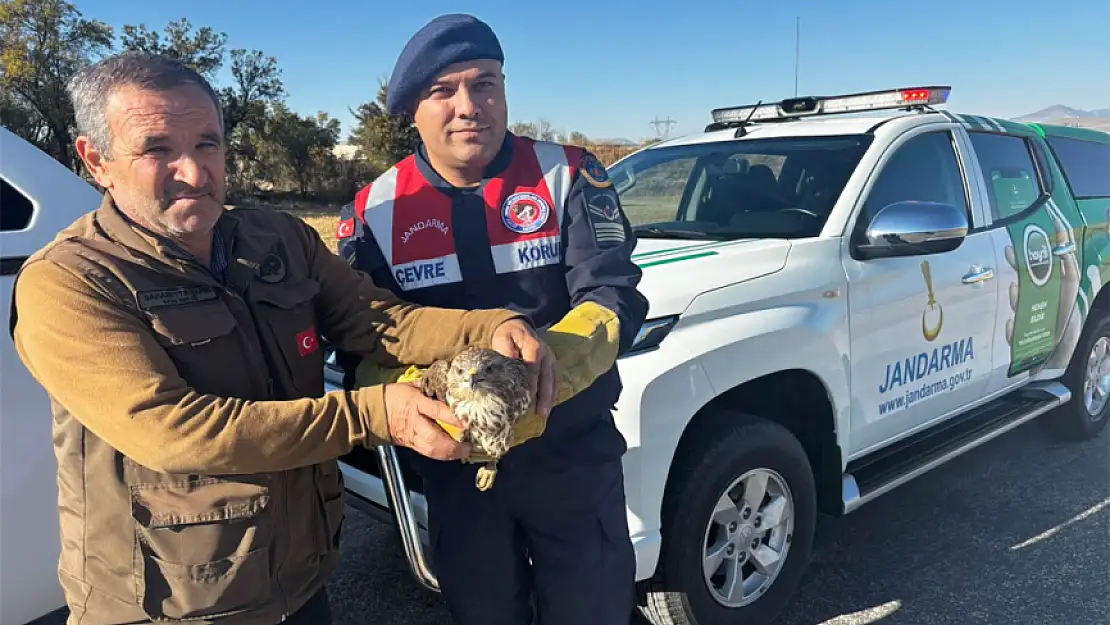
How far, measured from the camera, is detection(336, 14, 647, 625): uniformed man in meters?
1.86

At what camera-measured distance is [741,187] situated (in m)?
3.61

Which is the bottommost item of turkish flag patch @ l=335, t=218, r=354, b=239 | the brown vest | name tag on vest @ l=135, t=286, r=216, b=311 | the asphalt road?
the asphalt road

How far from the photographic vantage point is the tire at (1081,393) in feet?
15.1

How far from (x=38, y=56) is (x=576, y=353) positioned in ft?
118

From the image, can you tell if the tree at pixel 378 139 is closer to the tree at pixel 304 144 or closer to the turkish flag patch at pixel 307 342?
the tree at pixel 304 144

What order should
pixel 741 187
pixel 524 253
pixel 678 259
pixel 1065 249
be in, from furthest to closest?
pixel 1065 249 → pixel 741 187 → pixel 678 259 → pixel 524 253

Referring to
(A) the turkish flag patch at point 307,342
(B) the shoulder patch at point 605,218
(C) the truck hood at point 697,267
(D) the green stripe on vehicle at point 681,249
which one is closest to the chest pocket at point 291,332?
(A) the turkish flag patch at point 307,342

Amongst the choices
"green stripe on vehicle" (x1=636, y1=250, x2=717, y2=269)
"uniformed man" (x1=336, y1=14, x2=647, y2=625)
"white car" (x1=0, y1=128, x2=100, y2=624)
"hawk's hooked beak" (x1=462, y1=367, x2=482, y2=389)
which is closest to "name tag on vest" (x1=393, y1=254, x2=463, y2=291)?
"uniformed man" (x1=336, y1=14, x2=647, y2=625)

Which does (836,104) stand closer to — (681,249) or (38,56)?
(681,249)

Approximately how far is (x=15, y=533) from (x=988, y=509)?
13.3ft

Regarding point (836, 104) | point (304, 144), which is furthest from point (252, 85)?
point (836, 104)

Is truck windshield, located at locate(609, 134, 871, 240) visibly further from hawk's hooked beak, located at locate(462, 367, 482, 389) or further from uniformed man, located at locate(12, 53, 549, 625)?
hawk's hooked beak, located at locate(462, 367, 482, 389)

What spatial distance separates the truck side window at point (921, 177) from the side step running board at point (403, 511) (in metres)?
2.17

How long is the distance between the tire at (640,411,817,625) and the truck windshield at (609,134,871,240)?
91 cm
